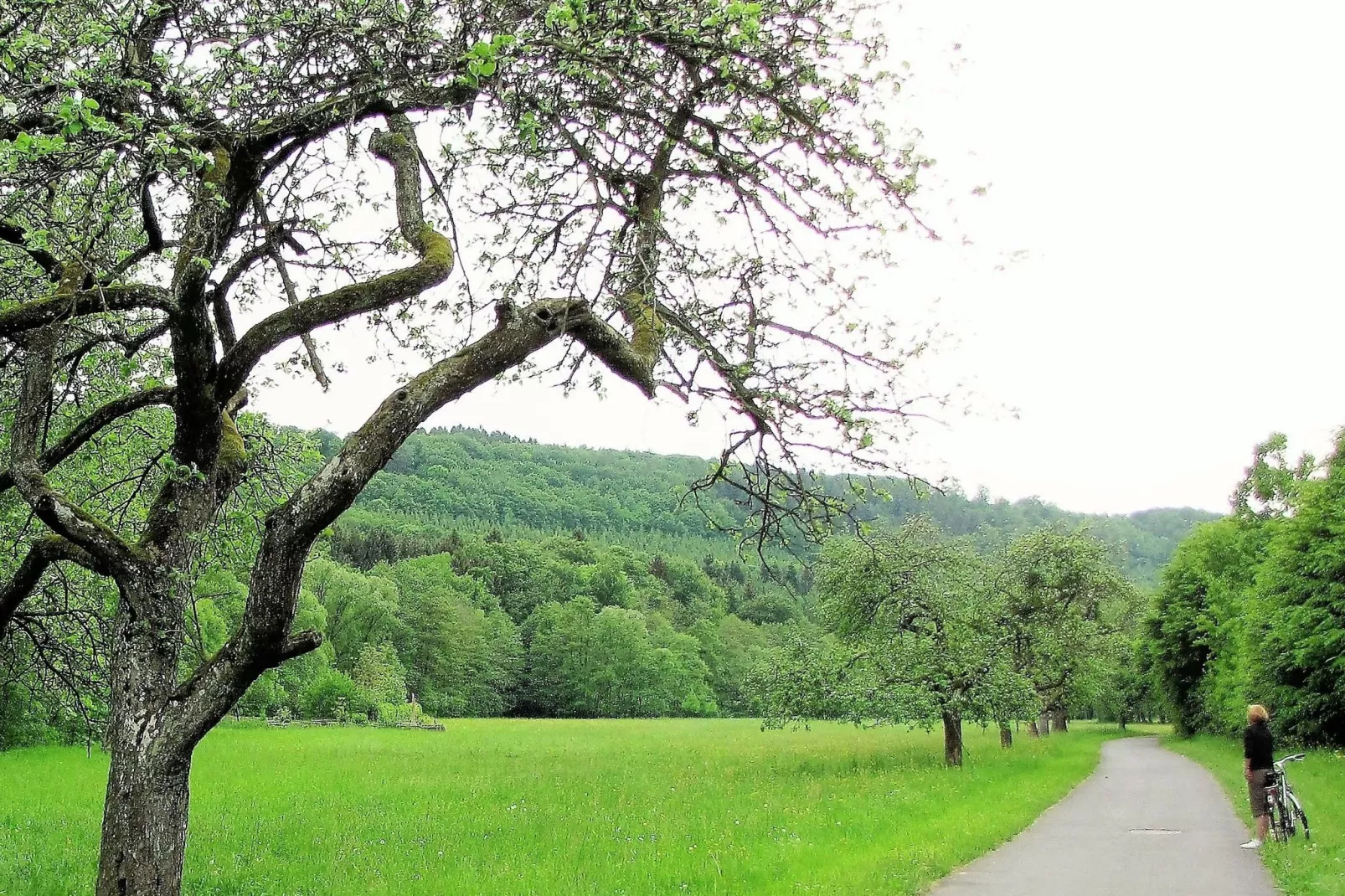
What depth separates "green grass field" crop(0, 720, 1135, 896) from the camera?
31.6ft

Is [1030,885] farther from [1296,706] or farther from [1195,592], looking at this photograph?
[1195,592]

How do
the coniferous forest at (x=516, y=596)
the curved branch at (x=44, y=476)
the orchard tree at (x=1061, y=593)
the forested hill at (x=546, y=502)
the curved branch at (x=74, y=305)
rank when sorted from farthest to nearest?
the forested hill at (x=546, y=502) < the orchard tree at (x=1061, y=593) < the coniferous forest at (x=516, y=596) < the curved branch at (x=44, y=476) < the curved branch at (x=74, y=305)

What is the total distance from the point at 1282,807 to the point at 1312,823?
2.17m

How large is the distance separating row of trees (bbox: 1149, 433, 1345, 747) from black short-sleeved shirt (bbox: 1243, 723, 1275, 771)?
11141 millimetres

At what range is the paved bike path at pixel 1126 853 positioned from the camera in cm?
875

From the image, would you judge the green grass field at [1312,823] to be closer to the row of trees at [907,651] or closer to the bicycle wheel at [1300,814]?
the bicycle wheel at [1300,814]

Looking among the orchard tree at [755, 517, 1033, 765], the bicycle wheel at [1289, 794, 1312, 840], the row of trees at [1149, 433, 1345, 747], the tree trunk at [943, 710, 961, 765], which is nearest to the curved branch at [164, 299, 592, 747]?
the bicycle wheel at [1289, 794, 1312, 840]

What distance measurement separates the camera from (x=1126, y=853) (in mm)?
10609

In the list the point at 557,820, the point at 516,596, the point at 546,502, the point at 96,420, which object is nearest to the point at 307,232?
the point at 96,420

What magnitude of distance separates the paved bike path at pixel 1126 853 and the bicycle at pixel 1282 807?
1.82ft

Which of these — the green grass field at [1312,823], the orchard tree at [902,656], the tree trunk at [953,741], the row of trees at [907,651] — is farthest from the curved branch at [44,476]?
the tree trunk at [953,741]

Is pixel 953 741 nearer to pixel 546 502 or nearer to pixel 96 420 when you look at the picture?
pixel 96 420

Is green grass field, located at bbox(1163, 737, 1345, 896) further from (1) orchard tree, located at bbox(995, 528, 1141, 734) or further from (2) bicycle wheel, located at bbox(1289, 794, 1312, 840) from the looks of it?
(1) orchard tree, located at bbox(995, 528, 1141, 734)

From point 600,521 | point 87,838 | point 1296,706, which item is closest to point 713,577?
point 600,521
